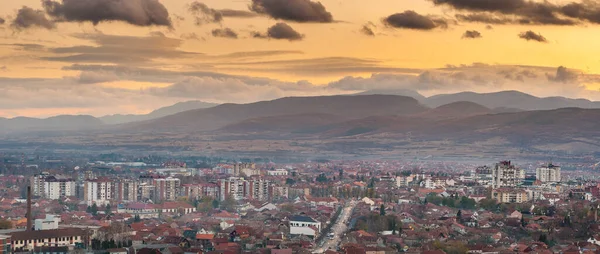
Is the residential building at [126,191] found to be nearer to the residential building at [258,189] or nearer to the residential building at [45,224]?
the residential building at [258,189]

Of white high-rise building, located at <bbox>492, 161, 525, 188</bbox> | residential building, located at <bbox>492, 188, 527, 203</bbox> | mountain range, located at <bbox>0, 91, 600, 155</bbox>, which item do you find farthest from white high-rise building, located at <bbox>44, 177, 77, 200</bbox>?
mountain range, located at <bbox>0, 91, 600, 155</bbox>

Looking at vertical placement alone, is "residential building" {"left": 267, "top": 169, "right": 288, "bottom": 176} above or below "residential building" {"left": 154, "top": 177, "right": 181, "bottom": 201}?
below

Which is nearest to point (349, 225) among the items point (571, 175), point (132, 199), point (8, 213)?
point (8, 213)

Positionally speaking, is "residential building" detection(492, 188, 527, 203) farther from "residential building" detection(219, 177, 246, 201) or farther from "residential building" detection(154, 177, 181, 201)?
"residential building" detection(154, 177, 181, 201)

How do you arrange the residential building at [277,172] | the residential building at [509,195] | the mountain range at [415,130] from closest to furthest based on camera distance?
the residential building at [509,195]
the residential building at [277,172]
the mountain range at [415,130]

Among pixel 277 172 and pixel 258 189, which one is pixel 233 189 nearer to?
pixel 258 189

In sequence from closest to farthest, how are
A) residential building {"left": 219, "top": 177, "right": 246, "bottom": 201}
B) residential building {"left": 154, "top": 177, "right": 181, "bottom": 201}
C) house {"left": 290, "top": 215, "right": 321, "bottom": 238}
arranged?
1. house {"left": 290, "top": 215, "right": 321, "bottom": 238}
2. residential building {"left": 219, "top": 177, "right": 246, "bottom": 201}
3. residential building {"left": 154, "top": 177, "right": 181, "bottom": 201}

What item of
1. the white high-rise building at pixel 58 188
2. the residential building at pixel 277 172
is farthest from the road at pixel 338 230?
the residential building at pixel 277 172

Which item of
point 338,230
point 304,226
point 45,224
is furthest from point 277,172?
point 45,224
